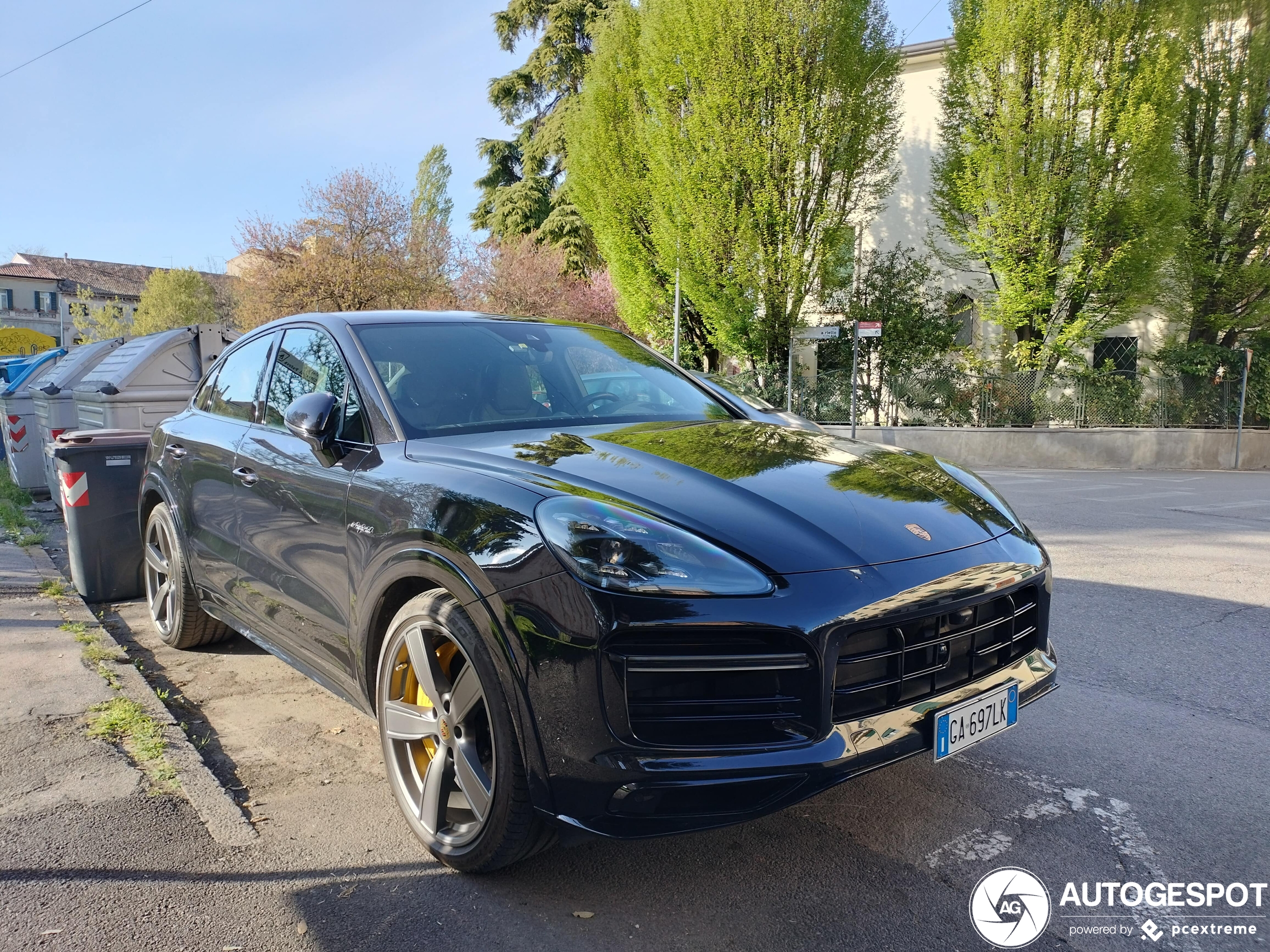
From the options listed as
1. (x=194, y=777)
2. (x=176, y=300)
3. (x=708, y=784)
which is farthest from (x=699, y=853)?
(x=176, y=300)

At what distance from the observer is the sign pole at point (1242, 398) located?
747 inches

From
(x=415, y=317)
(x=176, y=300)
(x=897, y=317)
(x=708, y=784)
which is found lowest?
(x=708, y=784)

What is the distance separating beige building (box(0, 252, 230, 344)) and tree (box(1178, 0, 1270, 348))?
81447 millimetres

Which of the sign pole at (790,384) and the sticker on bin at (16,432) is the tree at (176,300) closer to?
the sign pole at (790,384)

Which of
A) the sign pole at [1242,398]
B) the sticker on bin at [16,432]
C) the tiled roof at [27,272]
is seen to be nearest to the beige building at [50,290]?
the tiled roof at [27,272]

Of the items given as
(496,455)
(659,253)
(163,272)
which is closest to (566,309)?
(659,253)

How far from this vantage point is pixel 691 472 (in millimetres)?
2742

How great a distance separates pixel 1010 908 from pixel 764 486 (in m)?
1.30

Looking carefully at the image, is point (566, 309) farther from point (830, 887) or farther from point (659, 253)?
point (830, 887)

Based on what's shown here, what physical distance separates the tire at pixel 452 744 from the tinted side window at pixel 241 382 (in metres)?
1.80

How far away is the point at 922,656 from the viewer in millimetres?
2436

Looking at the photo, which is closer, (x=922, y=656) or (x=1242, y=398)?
(x=922, y=656)

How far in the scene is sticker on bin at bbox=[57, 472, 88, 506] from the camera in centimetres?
571

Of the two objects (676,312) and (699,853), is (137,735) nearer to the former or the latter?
(699,853)
